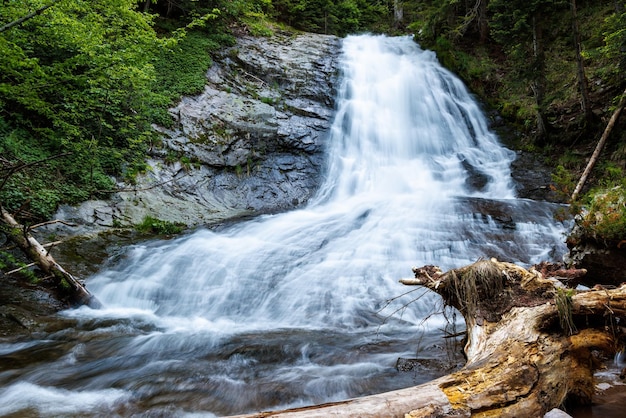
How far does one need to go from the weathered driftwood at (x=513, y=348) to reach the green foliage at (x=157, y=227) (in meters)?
6.60

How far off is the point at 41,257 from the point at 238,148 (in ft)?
21.3

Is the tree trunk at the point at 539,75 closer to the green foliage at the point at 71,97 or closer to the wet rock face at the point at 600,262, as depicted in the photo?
the wet rock face at the point at 600,262

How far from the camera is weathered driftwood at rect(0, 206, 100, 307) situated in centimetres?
524

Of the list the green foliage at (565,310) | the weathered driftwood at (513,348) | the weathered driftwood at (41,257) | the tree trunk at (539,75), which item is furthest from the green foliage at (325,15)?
the green foliage at (565,310)

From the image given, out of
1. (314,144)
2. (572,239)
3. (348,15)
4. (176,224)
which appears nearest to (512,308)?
(572,239)

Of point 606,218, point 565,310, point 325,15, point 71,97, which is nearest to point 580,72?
point 606,218

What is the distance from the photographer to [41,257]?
213 inches

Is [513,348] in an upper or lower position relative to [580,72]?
lower

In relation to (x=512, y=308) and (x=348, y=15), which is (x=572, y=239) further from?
(x=348, y=15)

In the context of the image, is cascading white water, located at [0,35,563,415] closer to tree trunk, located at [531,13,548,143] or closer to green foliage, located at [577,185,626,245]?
tree trunk, located at [531,13,548,143]

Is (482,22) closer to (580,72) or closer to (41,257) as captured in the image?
(580,72)

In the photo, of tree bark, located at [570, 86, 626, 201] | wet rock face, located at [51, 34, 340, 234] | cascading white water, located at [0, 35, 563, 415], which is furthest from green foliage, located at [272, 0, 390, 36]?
tree bark, located at [570, 86, 626, 201]

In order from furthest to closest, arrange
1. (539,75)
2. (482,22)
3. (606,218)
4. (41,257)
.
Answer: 1. (482,22)
2. (539,75)
3. (41,257)
4. (606,218)

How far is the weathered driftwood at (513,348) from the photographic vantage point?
2107mm
